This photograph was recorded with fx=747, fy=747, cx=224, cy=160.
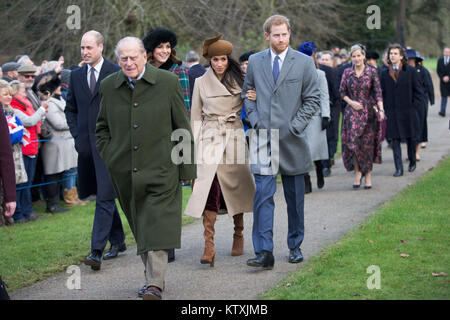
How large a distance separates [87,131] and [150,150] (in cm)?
178

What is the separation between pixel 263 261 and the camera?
6883 millimetres

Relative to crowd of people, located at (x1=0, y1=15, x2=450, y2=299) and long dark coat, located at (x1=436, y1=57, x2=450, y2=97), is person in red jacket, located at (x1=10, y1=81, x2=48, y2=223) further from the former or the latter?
long dark coat, located at (x1=436, y1=57, x2=450, y2=97)

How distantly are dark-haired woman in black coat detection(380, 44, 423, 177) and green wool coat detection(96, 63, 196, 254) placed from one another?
8158mm

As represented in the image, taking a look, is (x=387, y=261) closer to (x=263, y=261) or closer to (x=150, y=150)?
(x=263, y=261)

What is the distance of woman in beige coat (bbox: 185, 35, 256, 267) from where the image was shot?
7406 mm

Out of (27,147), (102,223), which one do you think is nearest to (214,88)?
(102,223)

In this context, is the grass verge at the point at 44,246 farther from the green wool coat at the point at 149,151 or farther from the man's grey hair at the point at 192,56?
the man's grey hair at the point at 192,56

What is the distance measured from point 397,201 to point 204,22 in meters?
12.3

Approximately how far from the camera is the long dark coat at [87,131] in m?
7.48

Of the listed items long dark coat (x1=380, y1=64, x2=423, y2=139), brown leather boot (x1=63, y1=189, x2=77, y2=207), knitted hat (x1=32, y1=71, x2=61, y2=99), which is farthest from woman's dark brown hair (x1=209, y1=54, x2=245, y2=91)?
long dark coat (x1=380, y1=64, x2=423, y2=139)

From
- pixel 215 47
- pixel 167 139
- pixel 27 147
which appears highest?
pixel 215 47

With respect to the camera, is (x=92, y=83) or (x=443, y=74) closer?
(x=92, y=83)

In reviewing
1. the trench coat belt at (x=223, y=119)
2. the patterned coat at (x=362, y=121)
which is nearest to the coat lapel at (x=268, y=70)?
the trench coat belt at (x=223, y=119)
